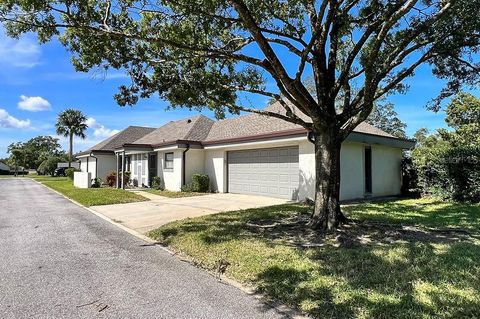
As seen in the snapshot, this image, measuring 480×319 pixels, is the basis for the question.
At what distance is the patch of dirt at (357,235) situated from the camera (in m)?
6.68

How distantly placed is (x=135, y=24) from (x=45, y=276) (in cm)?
596

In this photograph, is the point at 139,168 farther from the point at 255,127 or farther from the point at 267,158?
the point at 267,158

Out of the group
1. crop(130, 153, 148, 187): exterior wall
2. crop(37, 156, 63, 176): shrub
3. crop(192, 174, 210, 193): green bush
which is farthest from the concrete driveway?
crop(37, 156, 63, 176): shrub

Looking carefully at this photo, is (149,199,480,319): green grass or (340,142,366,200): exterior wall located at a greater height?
(340,142,366,200): exterior wall

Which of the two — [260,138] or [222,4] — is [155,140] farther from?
[222,4]

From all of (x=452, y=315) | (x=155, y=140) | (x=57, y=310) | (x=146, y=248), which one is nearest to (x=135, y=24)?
(x=146, y=248)

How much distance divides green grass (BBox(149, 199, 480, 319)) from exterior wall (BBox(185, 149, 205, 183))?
36.2 ft

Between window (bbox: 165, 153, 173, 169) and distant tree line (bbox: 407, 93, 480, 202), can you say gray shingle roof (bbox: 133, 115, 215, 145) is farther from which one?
distant tree line (bbox: 407, 93, 480, 202)

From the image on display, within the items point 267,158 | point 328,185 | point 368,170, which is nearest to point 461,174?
point 368,170

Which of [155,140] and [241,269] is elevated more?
[155,140]

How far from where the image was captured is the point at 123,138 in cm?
3120

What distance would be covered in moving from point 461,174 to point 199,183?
12.5m

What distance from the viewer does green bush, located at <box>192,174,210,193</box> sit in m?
19.2

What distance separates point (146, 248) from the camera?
698 cm
